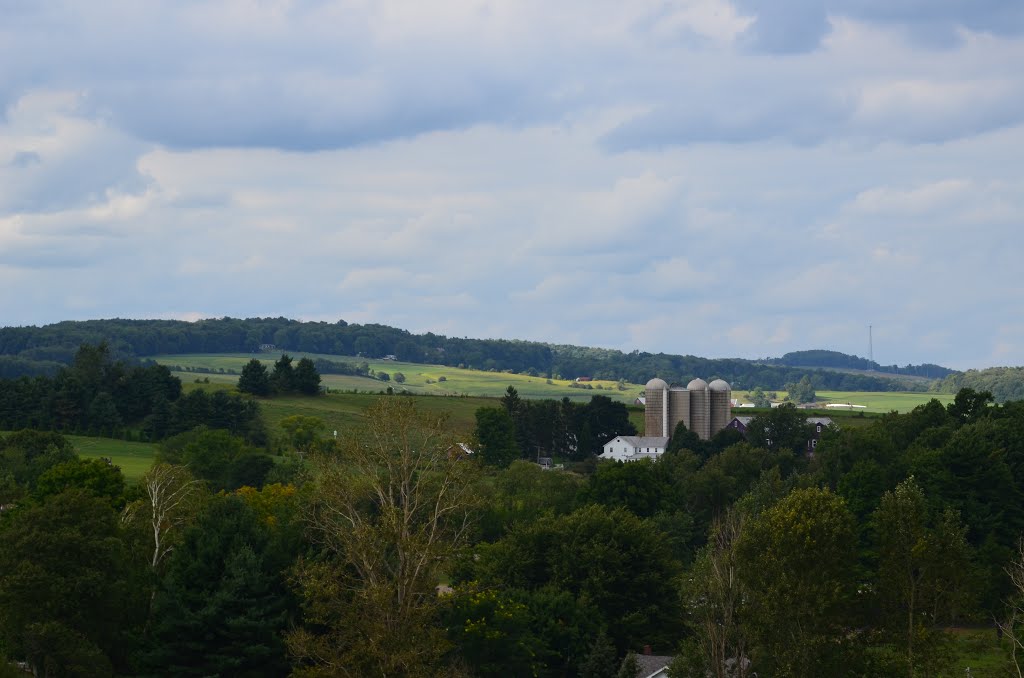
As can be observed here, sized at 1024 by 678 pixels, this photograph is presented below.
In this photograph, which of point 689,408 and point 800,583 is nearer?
point 800,583

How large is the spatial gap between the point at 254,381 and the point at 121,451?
149ft

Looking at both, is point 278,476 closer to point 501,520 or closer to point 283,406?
point 501,520

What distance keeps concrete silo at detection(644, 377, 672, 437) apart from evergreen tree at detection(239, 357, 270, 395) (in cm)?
5149

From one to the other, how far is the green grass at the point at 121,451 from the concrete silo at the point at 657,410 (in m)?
72.1

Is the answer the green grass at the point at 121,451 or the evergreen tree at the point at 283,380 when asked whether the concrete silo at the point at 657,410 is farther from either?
the green grass at the point at 121,451

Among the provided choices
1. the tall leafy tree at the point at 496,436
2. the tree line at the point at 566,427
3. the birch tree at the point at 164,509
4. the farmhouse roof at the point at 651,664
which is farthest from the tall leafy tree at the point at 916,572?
the tree line at the point at 566,427

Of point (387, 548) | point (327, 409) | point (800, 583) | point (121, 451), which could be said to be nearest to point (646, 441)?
point (327, 409)

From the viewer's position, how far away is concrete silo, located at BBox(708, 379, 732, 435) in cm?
19525

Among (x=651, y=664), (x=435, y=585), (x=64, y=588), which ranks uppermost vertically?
(x=435, y=585)

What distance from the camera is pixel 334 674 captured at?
5453cm

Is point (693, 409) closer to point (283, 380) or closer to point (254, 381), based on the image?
point (283, 380)

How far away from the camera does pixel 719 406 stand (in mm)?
195750

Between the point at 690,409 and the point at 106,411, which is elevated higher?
the point at 690,409

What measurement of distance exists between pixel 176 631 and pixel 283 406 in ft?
386
